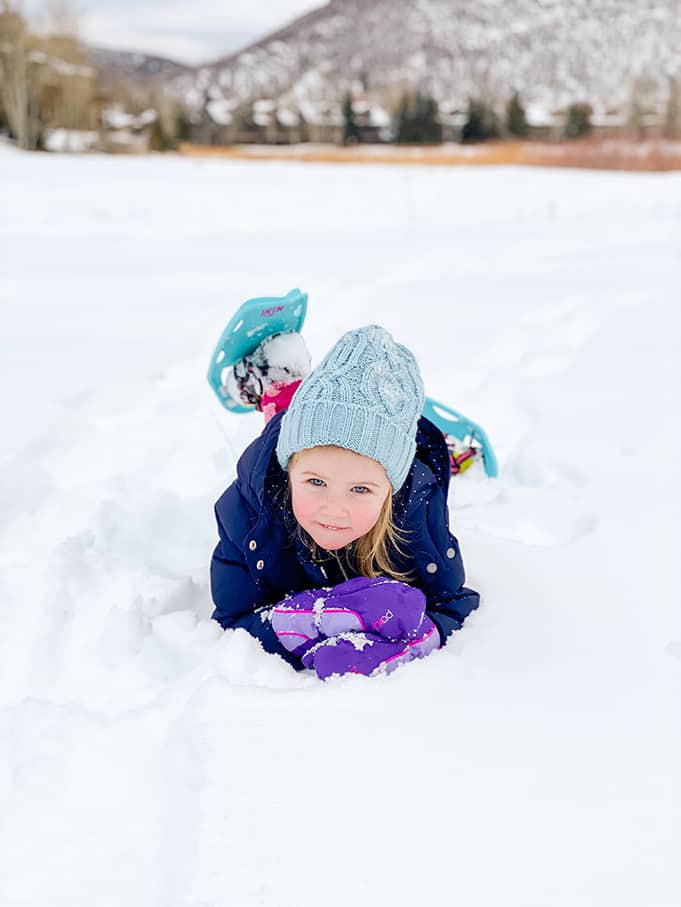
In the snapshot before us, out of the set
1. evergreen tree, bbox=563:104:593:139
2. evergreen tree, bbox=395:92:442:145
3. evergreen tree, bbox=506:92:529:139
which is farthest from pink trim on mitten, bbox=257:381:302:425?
evergreen tree, bbox=506:92:529:139

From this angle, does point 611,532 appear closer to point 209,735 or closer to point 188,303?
point 209,735

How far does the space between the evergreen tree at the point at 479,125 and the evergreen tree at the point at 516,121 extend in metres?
0.73

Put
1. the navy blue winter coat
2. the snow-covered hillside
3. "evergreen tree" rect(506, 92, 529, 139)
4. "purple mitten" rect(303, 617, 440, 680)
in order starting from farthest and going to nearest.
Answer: the snow-covered hillside, "evergreen tree" rect(506, 92, 529, 139), the navy blue winter coat, "purple mitten" rect(303, 617, 440, 680)

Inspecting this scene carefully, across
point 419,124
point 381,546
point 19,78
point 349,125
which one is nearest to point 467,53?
point 349,125

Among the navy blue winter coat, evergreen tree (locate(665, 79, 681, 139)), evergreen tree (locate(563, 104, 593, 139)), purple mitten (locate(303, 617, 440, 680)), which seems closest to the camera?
purple mitten (locate(303, 617, 440, 680))

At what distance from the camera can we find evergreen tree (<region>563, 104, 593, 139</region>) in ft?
101

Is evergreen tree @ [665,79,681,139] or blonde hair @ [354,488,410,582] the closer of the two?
blonde hair @ [354,488,410,582]

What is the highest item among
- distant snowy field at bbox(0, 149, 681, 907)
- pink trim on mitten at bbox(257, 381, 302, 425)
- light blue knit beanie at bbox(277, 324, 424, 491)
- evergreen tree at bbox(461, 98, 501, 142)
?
evergreen tree at bbox(461, 98, 501, 142)

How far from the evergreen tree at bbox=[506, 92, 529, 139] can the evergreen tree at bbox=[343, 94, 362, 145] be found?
591 centimetres

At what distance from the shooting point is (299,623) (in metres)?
1.54

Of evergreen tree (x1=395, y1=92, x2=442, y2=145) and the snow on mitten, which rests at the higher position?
evergreen tree (x1=395, y1=92, x2=442, y2=145)

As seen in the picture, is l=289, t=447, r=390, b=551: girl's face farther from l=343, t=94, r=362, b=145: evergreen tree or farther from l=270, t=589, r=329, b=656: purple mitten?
l=343, t=94, r=362, b=145: evergreen tree

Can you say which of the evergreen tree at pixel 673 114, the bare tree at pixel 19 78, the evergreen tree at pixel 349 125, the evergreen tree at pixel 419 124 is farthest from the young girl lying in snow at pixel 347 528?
the evergreen tree at pixel 349 125

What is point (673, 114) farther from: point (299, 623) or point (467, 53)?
point (467, 53)
